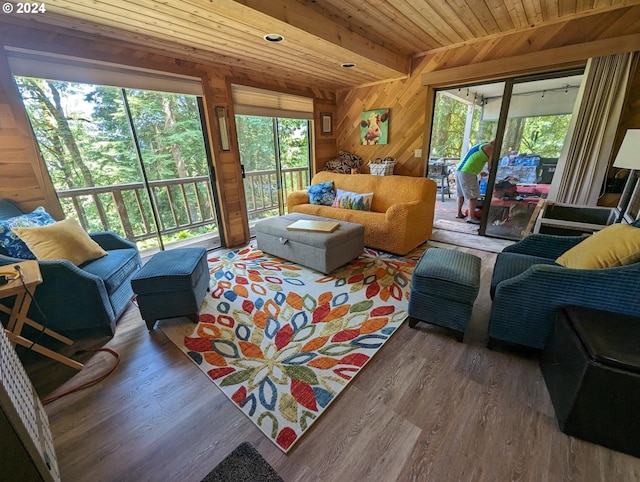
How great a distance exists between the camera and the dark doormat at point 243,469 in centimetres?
107

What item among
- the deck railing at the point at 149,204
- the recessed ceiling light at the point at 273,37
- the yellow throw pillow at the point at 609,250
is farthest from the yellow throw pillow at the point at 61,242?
the yellow throw pillow at the point at 609,250

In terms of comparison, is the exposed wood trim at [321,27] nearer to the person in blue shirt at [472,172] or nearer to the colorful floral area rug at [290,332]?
the person in blue shirt at [472,172]

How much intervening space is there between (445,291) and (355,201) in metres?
2.07

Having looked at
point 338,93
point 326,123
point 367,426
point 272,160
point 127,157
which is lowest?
point 367,426

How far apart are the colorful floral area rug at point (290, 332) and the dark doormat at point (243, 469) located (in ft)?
0.33

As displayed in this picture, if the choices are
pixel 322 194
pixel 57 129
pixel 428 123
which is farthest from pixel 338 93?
pixel 57 129

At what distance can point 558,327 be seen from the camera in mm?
1327

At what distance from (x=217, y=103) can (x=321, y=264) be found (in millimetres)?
2390

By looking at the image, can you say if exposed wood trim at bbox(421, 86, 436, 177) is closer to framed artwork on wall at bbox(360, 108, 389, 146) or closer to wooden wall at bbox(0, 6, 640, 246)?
wooden wall at bbox(0, 6, 640, 246)

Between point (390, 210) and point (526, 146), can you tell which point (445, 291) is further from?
point (526, 146)

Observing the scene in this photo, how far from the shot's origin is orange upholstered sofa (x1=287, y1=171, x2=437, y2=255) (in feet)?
9.91

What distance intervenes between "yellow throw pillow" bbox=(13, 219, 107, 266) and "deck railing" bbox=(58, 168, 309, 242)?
1.32m

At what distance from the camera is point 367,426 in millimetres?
1256

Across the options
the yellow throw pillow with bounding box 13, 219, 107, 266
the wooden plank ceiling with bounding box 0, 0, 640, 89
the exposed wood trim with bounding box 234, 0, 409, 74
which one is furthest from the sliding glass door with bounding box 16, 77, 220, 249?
the exposed wood trim with bounding box 234, 0, 409, 74
